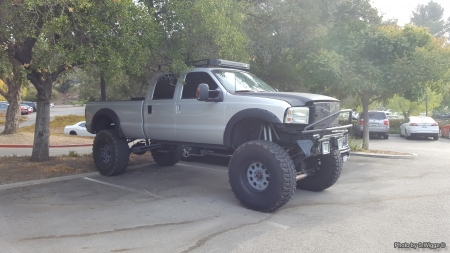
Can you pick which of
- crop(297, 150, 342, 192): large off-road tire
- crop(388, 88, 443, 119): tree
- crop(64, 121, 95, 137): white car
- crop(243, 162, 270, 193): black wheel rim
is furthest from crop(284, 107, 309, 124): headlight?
crop(388, 88, 443, 119): tree

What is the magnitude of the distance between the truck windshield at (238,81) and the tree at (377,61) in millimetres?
4719

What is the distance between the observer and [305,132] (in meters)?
6.88

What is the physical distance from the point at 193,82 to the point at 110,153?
9.79 feet

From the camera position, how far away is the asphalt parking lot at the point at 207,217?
559 cm

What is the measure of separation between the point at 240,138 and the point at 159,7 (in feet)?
13.9

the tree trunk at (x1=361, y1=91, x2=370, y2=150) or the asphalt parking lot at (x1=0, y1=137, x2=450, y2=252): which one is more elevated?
the tree trunk at (x1=361, y1=91, x2=370, y2=150)

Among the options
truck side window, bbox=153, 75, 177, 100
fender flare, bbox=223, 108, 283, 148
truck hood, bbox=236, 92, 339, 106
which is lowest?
fender flare, bbox=223, 108, 283, 148

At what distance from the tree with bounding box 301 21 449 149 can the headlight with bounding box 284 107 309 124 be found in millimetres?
6186

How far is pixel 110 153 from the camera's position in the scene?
10.2 meters

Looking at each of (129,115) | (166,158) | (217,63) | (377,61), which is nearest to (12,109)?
(166,158)

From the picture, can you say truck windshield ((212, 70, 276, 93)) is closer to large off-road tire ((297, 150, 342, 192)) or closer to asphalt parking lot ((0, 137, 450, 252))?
large off-road tire ((297, 150, 342, 192))

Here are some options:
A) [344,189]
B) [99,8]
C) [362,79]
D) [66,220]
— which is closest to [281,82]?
[362,79]

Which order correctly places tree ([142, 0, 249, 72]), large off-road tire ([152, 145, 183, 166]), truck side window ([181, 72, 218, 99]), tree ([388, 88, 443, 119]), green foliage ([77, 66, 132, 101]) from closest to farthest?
truck side window ([181, 72, 218, 99])
tree ([142, 0, 249, 72])
large off-road tire ([152, 145, 183, 166])
green foliage ([77, 66, 132, 101])
tree ([388, 88, 443, 119])

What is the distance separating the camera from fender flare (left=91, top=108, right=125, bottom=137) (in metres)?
10.1
